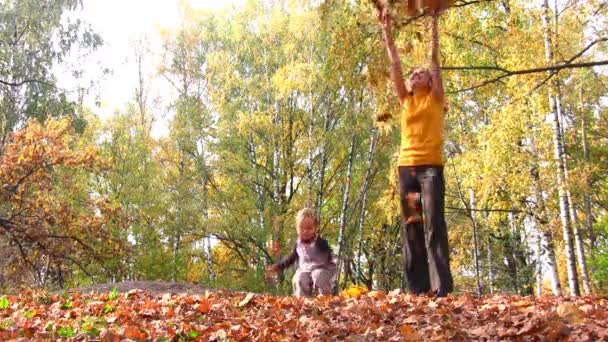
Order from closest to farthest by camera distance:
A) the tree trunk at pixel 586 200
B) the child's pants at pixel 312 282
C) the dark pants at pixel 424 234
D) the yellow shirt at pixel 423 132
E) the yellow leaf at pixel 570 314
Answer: the yellow leaf at pixel 570 314 < the dark pants at pixel 424 234 < the yellow shirt at pixel 423 132 < the child's pants at pixel 312 282 < the tree trunk at pixel 586 200

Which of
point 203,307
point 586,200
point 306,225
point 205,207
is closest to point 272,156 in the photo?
point 205,207

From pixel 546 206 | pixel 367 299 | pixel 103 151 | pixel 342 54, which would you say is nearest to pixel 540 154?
pixel 546 206

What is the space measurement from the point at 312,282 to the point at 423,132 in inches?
97.3

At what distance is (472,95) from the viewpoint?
2017cm

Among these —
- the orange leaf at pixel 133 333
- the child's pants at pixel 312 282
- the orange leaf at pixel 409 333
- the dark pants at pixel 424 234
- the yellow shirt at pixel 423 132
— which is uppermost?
the yellow shirt at pixel 423 132

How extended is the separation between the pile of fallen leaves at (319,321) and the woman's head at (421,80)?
6.78 feet

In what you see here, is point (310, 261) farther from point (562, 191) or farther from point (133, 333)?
point (562, 191)

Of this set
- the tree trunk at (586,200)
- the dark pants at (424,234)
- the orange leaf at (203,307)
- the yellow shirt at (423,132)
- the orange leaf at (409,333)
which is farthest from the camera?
the tree trunk at (586,200)

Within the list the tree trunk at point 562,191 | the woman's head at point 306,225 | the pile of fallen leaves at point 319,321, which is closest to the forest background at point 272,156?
the tree trunk at point 562,191

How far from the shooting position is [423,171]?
592 centimetres

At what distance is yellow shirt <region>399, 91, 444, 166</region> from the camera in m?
5.93

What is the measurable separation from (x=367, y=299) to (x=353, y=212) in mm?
17153

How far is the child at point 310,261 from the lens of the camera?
727 centimetres

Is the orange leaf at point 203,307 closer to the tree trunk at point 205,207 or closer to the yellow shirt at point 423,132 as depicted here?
the yellow shirt at point 423,132
